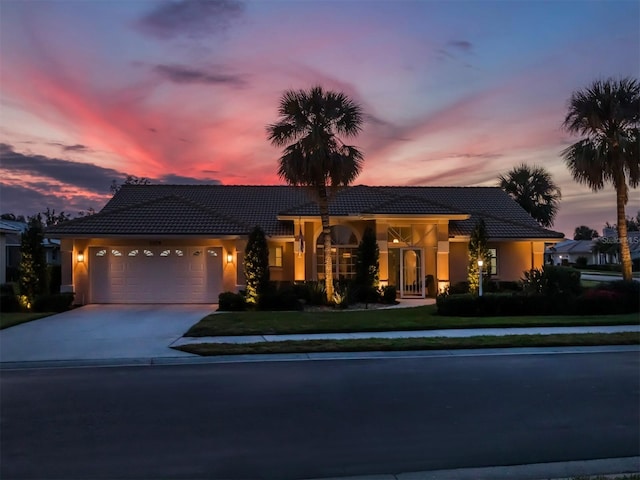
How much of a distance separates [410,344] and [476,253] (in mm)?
11829

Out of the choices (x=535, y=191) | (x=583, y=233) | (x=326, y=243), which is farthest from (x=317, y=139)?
(x=583, y=233)

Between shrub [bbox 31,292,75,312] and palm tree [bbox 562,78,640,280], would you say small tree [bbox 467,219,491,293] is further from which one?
shrub [bbox 31,292,75,312]

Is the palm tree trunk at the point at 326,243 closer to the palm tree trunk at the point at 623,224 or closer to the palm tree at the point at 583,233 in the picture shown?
the palm tree trunk at the point at 623,224

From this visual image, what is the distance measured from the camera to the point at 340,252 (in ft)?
78.7

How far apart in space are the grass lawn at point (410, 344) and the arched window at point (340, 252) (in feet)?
37.7

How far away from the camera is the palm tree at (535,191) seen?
4038cm

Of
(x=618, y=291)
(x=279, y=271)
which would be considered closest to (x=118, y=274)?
(x=279, y=271)

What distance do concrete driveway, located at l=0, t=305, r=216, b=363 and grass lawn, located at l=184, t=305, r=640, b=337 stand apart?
1109 millimetres

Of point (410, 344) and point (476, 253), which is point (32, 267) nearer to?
point (410, 344)

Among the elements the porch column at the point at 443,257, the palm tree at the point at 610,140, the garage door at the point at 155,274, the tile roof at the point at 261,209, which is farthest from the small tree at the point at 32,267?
the palm tree at the point at 610,140

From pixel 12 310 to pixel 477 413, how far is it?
17417 millimetres

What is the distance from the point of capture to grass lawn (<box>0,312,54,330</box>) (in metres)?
14.9

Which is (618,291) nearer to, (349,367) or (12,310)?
(349,367)

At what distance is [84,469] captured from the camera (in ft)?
16.7
